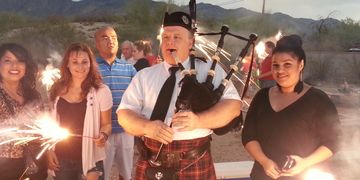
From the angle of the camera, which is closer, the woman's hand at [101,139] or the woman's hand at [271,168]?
the woman's hand at [271,168]

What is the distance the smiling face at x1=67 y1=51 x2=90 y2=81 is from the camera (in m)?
3.68

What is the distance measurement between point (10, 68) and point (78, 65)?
552mm

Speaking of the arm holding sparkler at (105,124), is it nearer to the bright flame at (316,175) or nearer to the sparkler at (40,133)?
the sparkler at (40,133)

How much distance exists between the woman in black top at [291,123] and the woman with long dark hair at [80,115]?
1337 millimetres

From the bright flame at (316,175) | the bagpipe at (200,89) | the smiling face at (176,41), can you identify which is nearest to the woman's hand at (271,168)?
the bright flame at (316,175)

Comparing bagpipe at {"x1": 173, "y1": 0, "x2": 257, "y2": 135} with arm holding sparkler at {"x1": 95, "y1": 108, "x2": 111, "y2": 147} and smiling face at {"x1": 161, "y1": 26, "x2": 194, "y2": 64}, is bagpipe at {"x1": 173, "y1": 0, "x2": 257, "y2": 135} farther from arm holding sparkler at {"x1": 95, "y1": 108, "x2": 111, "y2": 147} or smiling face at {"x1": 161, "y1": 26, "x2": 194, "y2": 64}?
arm holding sparkler at {"x1": 95, "y1": 108, "x2": 111, "y2": 147}

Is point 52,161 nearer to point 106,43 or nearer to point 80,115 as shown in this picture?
point 80,115

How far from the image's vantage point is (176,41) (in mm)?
2732

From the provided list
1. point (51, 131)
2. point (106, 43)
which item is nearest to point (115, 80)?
point (106, 43)

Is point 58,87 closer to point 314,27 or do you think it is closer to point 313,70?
point 313,70

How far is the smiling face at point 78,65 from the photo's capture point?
3682mm

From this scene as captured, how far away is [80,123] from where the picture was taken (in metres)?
3.62

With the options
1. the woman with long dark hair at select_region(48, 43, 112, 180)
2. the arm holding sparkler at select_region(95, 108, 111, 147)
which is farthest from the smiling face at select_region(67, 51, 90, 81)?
the arm holding sparkler at select_region(95, 108, 111, 147)

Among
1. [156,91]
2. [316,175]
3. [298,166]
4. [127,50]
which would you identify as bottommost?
[316,175]
